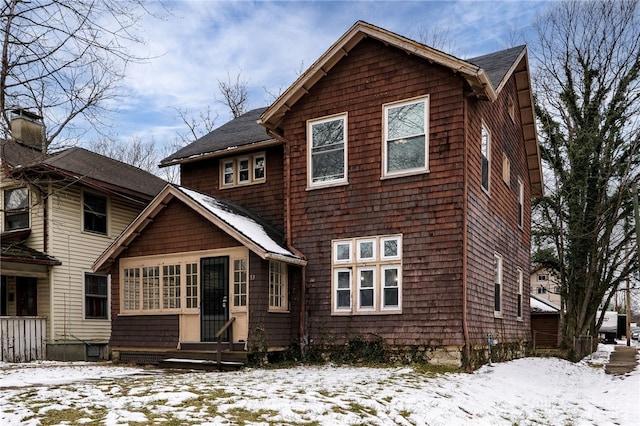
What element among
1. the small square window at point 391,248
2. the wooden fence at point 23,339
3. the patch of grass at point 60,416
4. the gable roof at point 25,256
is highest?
the small square window at point 391,248

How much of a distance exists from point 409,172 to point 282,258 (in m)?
3.49

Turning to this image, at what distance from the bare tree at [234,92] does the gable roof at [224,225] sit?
22654mm

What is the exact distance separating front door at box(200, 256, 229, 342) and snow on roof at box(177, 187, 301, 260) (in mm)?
934

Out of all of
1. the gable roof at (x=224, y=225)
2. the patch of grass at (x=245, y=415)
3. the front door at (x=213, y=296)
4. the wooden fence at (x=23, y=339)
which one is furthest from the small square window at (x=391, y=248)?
the wooden fence at (x=23, y=339)

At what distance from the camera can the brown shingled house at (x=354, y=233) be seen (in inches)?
466

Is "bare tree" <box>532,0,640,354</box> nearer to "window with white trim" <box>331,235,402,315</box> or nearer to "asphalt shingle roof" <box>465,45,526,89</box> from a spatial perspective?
"asphalt shingle roof" <box>465,45,526,89</box>

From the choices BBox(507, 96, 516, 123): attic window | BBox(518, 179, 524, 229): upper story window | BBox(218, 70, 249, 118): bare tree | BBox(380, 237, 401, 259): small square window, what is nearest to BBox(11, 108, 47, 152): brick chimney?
BBox(380, 237, 401, 259): small square window

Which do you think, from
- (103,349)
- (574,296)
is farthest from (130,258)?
(574,296)

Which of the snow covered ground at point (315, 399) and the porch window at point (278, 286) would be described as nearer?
the snow covered ground at point (315, 399)

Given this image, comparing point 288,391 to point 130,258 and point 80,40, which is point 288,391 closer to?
point 80,40

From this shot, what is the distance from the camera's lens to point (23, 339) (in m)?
16.2

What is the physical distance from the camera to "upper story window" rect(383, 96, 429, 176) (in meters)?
12.3

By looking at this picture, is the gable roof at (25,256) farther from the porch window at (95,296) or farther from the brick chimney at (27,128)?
the brick chimney at (27,128)

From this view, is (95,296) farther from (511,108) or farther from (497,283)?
(511,108)
